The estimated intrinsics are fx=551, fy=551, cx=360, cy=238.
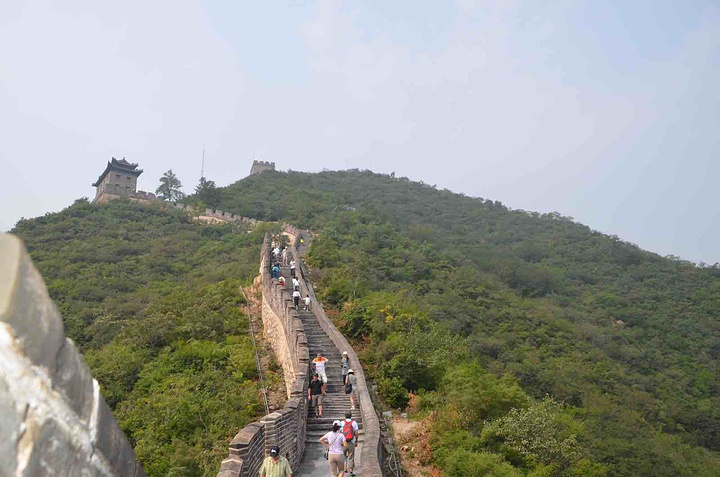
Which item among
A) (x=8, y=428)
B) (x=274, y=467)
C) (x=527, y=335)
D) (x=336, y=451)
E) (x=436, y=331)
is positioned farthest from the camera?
(x=527, y=335)

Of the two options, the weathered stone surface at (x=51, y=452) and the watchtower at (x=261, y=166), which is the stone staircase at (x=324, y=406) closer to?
the weathered stone surface at (x=51, y=452)

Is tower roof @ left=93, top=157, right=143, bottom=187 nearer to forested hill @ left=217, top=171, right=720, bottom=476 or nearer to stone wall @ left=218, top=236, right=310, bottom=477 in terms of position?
forested hill @ left=217, top=171, right=720, bottom=476

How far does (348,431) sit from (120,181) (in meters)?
54.3

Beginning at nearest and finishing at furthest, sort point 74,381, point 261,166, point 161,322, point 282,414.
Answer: point 74,381
point 282,414
point 161,322
point 261,166

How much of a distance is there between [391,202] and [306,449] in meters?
53.3

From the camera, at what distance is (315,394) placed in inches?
448

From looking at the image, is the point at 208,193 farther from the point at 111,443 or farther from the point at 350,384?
the point at 111,443

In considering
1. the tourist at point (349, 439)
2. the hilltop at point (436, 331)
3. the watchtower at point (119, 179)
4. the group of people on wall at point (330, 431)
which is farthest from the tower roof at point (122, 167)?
the tourist at point (349, 439)

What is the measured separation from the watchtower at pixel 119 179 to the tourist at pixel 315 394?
48408mm

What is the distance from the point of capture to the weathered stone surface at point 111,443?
188 cm

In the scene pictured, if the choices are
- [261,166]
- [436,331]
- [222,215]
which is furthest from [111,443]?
[261,166]

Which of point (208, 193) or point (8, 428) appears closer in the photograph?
point (8, 428)

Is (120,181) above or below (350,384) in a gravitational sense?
above

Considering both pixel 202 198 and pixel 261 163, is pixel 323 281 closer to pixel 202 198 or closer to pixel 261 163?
pixel 202 198
